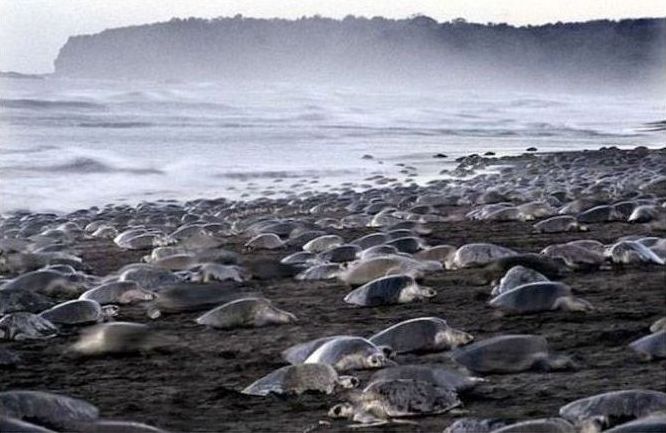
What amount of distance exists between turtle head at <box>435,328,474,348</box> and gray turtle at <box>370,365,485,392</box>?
0.40m

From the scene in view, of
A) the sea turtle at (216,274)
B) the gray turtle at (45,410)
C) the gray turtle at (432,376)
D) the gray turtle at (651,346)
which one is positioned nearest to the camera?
the gray turtle at (45,410)

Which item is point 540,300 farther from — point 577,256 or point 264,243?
point 264,243

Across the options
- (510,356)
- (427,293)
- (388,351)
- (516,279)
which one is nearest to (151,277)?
(427,293)

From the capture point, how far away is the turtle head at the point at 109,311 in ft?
13.8

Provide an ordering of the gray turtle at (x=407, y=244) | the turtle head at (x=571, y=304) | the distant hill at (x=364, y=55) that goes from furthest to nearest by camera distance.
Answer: the distant hill at (x=364, y=55) → the gray turtle at (x=407, y=244) → the turtle head at (x=571, y=304)

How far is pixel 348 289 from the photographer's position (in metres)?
4.60

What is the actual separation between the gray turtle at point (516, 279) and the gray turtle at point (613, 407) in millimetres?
1741

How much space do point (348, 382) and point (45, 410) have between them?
0.83 metres

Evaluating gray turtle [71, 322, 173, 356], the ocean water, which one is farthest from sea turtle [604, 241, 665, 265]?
the ocean water

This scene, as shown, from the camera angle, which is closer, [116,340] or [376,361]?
[376,361]

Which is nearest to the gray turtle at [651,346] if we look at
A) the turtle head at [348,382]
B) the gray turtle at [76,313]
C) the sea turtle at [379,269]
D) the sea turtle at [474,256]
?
the turtle head at [348,382]

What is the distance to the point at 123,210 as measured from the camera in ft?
36.2

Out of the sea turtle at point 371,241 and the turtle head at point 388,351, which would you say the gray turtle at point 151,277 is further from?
the turtle head at point 388,351

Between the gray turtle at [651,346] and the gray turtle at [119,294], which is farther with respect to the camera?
the gray turtle at [119,294]
